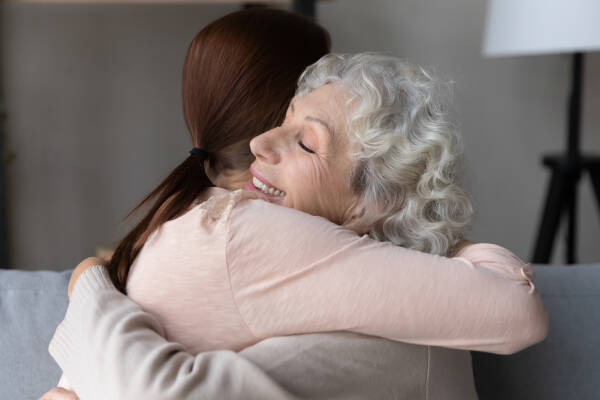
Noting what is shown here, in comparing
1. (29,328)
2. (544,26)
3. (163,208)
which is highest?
(544,26)

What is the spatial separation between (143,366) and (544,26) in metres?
1.85

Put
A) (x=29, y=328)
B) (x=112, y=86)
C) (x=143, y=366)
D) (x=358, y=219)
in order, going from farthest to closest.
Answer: (x=112, y=86) < (x=29, y=328) < (x=358, y=219) < (x=143, y=366)

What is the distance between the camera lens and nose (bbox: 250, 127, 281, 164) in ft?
3.04

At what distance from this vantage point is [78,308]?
0.88 meters

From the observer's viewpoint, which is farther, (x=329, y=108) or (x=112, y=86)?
(x=112, y=86)

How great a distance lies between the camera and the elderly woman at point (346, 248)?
0.78 meters

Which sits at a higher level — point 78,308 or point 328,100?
point 328,100

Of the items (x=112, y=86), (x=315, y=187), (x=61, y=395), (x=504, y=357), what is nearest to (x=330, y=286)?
(x=315, y=187)

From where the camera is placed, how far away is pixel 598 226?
3.08m

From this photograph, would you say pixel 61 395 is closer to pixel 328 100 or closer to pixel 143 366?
pixel 143 366

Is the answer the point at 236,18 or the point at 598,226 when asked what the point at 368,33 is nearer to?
the point at 598,226

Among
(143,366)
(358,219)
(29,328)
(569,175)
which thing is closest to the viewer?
(143,366)

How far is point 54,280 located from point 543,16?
1695 mm

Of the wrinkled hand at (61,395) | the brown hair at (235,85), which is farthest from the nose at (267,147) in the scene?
the wrinkled hand at (61,395)
